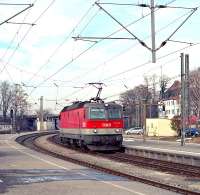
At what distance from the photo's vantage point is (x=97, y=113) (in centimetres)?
3606

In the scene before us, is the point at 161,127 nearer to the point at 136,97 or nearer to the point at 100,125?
the point at 100,125

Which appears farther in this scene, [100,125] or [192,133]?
[192,133]

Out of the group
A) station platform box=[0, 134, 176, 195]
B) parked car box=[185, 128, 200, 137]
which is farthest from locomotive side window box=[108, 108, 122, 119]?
parked car box=[185, 128, 200, 137]

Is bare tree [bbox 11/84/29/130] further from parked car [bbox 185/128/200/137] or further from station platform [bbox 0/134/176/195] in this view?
station platform [bbox 0/134/176/195]

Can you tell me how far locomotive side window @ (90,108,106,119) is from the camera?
3590 centimetres

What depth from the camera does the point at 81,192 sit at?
14.2 metres

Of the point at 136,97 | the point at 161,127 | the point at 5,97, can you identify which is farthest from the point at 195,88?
the point at 5,97

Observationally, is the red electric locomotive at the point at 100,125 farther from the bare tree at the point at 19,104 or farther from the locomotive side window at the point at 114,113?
the bare tree at the point at 19,104

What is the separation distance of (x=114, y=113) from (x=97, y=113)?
1.17 m

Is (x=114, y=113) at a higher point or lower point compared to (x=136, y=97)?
lower

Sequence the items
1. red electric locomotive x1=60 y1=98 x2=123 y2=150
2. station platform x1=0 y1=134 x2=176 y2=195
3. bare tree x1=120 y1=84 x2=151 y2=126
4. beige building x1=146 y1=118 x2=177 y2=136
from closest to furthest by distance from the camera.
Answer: station platform x1=0 y1=134 x2=176 y2=195
red electric locomotive x1=60 y1=98 x2=123 y2=150
beige building x1=146 y1=118 x2=177 y2=136
bare tree x1=120 y1=84 x2=151 y2=126

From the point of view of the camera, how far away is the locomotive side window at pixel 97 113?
118 feet

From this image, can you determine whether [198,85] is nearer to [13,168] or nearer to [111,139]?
[111,139]

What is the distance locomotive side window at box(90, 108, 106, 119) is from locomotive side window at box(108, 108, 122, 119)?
0.42m
